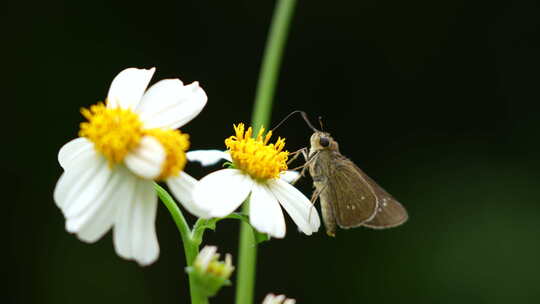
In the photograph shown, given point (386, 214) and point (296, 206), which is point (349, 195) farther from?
point (296, 206)

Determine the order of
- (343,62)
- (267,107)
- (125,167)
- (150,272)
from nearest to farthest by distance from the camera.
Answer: (125,167) → (267,107) → (150,272) → (343,62)

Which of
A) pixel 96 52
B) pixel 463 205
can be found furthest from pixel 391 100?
pixel 96 52

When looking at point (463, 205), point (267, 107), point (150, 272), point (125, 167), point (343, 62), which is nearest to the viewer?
point (125, 167)

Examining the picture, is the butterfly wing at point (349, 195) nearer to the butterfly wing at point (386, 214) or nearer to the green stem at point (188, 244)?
the butterfly wing at point (386, 214)

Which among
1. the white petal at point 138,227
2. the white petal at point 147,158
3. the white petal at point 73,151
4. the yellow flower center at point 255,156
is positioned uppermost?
the yellow flower center at point 255,156

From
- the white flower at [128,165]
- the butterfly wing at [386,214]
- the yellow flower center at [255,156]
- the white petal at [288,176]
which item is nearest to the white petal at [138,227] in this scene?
the white flower at [128,165]

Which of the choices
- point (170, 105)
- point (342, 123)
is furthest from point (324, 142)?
point (342, 123)

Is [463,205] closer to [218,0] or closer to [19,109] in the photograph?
[218,0]

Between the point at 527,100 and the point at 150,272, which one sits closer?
the point at 150,272
